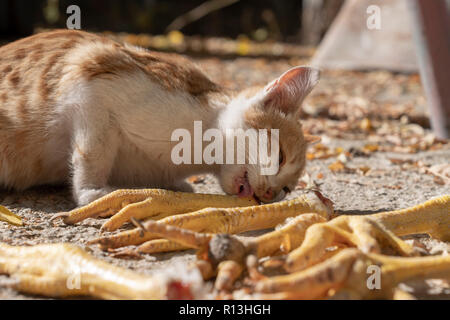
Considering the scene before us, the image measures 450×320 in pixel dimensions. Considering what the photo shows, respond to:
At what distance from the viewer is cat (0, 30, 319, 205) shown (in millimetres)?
2822

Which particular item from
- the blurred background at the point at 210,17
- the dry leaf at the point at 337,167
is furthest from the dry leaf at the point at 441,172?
the blurred background at the point at 210,17

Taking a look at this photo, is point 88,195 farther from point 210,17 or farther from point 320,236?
point 210,17

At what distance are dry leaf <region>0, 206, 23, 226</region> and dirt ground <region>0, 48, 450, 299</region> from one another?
0.04 m

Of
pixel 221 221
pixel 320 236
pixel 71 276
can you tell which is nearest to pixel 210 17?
pixel 221 221

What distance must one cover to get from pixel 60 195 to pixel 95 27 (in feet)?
32.3

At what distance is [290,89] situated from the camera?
9.66ft

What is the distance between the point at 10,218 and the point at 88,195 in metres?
0.41

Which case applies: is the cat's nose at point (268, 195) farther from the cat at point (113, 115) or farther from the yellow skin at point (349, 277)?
the yellow skin at point (349, 277)

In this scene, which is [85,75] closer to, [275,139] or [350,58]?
[275,139]

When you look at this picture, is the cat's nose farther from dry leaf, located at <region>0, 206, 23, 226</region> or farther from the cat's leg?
dry leaf, located at <region>0, 206, 23, 226</region>

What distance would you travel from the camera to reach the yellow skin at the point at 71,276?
1.68m

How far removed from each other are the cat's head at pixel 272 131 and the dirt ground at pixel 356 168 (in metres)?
0.38
